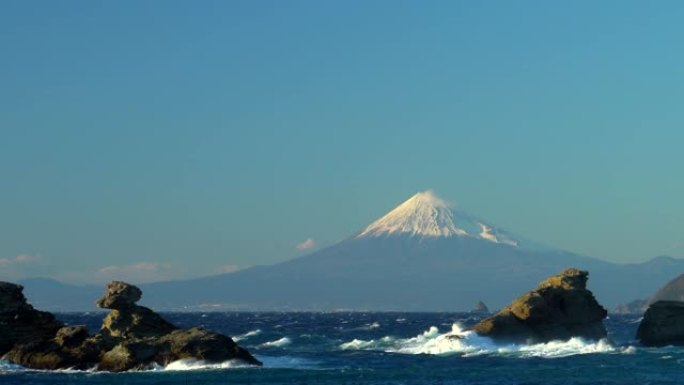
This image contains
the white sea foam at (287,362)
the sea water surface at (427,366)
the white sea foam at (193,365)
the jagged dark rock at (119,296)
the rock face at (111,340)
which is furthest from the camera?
the jagged dark rock at (119,296)

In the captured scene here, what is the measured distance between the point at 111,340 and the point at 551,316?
4068cm

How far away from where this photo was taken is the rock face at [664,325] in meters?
114

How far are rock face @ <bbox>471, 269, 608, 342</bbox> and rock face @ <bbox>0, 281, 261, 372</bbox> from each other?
3003 cm

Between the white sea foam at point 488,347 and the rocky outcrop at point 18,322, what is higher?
the rocky outcrop at point 18,322

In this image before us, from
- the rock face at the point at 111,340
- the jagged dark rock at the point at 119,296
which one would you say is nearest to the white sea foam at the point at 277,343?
the rock face at the point at 111,340

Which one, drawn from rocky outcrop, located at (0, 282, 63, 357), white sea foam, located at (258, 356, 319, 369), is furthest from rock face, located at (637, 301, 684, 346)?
rocky outcrop, located at (0, 282, 63, 357)

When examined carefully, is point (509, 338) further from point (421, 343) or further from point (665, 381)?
point (665, 381)

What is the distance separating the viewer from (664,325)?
114500 mm

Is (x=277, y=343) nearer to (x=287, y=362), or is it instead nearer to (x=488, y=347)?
(x=488, y=347)

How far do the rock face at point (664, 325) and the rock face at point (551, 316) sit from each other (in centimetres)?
441

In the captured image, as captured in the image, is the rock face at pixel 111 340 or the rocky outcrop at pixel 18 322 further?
the rocky outcrop at pixel 18 322

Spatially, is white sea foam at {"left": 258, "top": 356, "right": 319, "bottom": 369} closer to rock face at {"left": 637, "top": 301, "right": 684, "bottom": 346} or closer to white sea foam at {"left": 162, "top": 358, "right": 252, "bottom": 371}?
white sea foam at {"left": 162, "top": 358, "right": 252, "bottom": 371}

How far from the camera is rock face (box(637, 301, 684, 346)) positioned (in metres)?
114

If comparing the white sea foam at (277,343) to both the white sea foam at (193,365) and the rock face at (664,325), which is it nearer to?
the rock face at (664,325)
